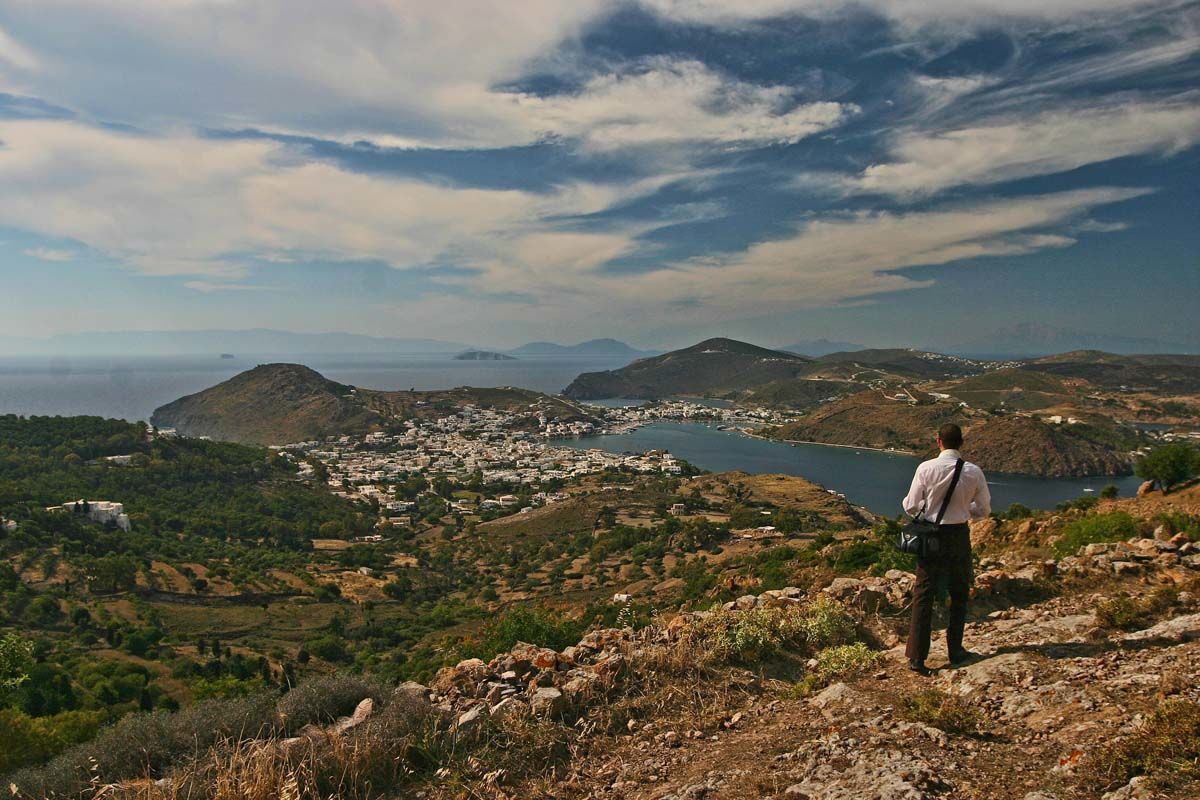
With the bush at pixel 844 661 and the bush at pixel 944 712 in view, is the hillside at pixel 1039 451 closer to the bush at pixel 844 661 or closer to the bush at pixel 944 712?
the bush at pixel 844 661

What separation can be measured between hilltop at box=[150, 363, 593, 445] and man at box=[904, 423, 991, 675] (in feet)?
428

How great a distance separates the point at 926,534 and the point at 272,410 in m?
149

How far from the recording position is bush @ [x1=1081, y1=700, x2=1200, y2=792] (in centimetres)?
268

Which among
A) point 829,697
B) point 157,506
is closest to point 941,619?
point 829,697

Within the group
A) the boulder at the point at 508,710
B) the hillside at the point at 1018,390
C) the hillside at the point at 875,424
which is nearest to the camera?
the boulder at the point at 508,710

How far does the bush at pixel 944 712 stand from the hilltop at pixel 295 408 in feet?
429

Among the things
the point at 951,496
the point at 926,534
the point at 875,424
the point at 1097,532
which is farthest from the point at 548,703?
the point at 875,424

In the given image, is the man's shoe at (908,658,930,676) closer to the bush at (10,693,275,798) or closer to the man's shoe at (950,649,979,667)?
the man's shoe at (950,649,979,667)

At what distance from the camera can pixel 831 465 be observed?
95688 mm

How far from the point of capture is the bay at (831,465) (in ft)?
235

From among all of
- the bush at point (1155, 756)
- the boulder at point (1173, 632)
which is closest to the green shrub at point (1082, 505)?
the boulder at point (1173, 632)

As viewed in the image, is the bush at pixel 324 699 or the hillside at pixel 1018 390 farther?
the hillside at pixel 1018 390

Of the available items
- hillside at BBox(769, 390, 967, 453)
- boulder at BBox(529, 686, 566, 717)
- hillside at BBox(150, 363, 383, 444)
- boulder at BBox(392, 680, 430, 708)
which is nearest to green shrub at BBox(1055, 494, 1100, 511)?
Answer: boulder at BBox(529, 686, 566, 717)

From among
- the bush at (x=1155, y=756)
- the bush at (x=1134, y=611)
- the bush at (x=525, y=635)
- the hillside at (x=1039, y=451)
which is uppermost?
the bush at (x=1155, y=756)
